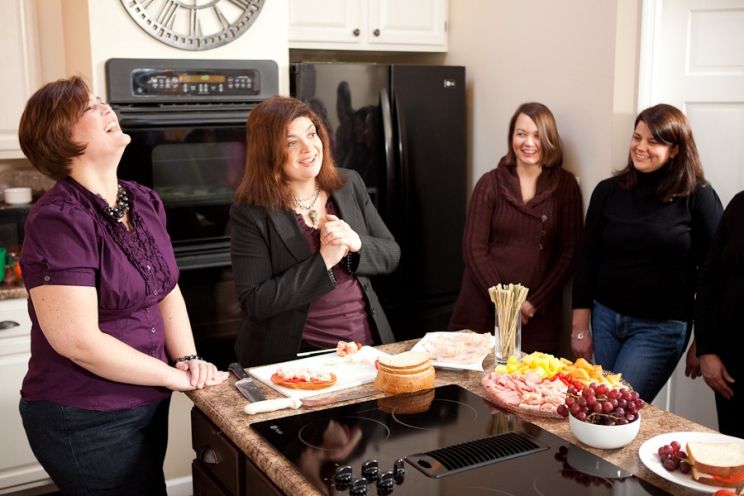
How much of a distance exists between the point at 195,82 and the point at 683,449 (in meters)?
2.39

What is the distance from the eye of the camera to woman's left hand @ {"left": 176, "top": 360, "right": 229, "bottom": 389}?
6.58 ft

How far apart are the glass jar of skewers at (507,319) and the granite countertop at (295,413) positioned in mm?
63

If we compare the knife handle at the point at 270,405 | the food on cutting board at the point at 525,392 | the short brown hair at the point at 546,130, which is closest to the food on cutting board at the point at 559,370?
the food on cutting board at the point at 525,392

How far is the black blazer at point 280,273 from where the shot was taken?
2.34 m

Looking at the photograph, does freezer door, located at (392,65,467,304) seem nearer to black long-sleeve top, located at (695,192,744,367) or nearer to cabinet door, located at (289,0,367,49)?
cabinet door, located at (289,0,367,49)

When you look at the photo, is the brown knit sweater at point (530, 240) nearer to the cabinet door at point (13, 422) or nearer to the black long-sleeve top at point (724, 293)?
the black long-sleeve top at point (724, 293)

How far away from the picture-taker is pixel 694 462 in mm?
1496

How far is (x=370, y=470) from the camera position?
1.50 m

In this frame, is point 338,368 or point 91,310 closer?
point 91,310

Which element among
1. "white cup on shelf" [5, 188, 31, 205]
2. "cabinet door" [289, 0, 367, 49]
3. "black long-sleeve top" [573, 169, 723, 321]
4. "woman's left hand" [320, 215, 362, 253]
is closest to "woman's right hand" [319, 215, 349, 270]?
"woman's left hand" [320, 215, 362, 253]

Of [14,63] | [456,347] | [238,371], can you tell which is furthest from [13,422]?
[456,347]

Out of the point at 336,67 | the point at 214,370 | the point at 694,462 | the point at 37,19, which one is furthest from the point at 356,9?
the point at 694,462

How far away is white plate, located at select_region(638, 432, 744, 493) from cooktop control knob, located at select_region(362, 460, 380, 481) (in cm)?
50

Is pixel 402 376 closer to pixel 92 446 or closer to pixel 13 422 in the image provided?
pixel 92 446
